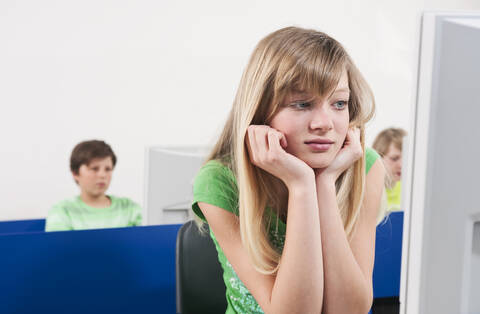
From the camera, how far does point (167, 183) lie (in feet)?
5.20

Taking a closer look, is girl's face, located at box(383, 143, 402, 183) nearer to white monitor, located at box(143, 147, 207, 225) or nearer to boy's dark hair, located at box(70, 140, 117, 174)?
white monitor, located at box(143, 147, 207, 225)

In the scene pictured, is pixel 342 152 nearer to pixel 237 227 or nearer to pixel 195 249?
pixel 237 227

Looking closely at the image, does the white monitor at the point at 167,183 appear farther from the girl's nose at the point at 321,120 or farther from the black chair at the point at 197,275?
the girl's nose at the point at 321,120

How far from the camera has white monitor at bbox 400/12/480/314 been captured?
0.46 meters

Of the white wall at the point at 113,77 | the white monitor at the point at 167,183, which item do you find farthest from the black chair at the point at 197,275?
the white wall at the point at 113,77

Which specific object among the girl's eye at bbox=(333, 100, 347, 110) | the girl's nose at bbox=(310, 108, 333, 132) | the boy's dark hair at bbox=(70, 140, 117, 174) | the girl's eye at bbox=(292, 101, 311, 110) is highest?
the girl's eye at bbox=(333, 100, 347, 110)

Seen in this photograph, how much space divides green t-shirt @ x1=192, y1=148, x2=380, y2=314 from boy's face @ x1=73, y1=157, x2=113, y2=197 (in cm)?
146

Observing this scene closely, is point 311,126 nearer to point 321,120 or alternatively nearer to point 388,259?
point 321,120

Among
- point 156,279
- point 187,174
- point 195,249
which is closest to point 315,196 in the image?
point 195,249

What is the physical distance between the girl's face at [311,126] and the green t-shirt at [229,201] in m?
0.19

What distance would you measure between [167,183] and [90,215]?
826 mm

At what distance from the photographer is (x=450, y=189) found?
473 millimetres

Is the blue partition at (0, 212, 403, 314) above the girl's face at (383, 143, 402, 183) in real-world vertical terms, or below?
below

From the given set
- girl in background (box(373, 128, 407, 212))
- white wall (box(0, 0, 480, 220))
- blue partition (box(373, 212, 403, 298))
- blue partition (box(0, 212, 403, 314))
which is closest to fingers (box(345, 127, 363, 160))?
blue partition (box(0, 212, 403, 314))
